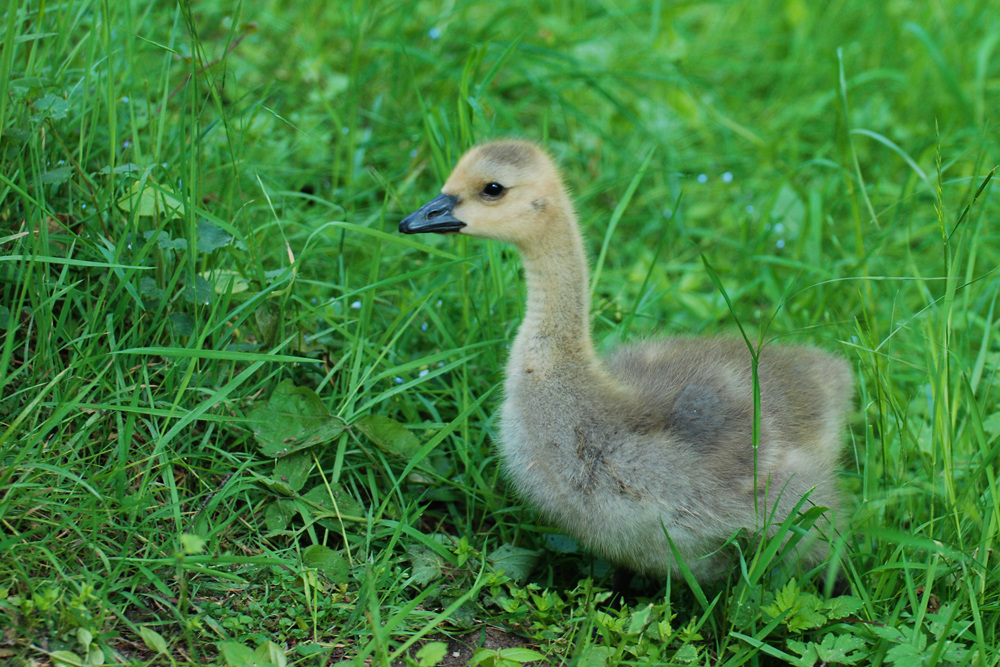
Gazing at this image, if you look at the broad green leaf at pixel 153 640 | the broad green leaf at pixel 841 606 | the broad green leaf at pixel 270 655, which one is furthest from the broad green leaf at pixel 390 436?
→ the broad green leaf at pixel 841 606

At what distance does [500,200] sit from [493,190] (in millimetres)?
Answer: 41

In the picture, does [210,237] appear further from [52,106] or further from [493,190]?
[493,190]

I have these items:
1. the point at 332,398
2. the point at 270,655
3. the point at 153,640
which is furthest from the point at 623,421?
the point at 153,640

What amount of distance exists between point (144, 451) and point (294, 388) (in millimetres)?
470

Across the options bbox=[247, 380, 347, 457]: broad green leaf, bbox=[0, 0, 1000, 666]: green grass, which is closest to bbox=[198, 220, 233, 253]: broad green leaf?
bbox=[0, 0, 1000, 666]: green grass

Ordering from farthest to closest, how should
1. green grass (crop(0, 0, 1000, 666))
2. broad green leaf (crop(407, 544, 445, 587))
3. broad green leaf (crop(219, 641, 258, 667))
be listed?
broad green leaf (crop(407, 544, 445, 587)) → green grass (crop(0, 0, 1000, 666)) → broad green leaf (crop(219, 641, 258, 667))

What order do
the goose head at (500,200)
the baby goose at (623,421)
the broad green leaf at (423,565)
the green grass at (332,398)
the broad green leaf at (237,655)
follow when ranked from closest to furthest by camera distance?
the broad green leaf at (237,655), the green grass at (332,398), the baby goose at (623,421), the broad green leaf at (423,565), the goose head at (500,200)

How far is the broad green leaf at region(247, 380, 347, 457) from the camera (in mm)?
2664

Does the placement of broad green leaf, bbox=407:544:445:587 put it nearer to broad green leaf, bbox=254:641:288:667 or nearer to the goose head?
broad green leaf, bbox=254:641:288:667

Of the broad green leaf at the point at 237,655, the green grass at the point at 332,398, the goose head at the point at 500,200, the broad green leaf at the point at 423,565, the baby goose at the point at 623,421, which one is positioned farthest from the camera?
the goose head at the point at 500,200

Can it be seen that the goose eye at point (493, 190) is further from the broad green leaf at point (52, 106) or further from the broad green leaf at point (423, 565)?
A: the broad green leaf at point (52, 106)

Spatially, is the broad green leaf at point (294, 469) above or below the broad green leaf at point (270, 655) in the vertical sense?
above

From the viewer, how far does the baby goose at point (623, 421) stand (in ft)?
7.97

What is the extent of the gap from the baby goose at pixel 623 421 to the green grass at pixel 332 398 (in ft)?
0.48
